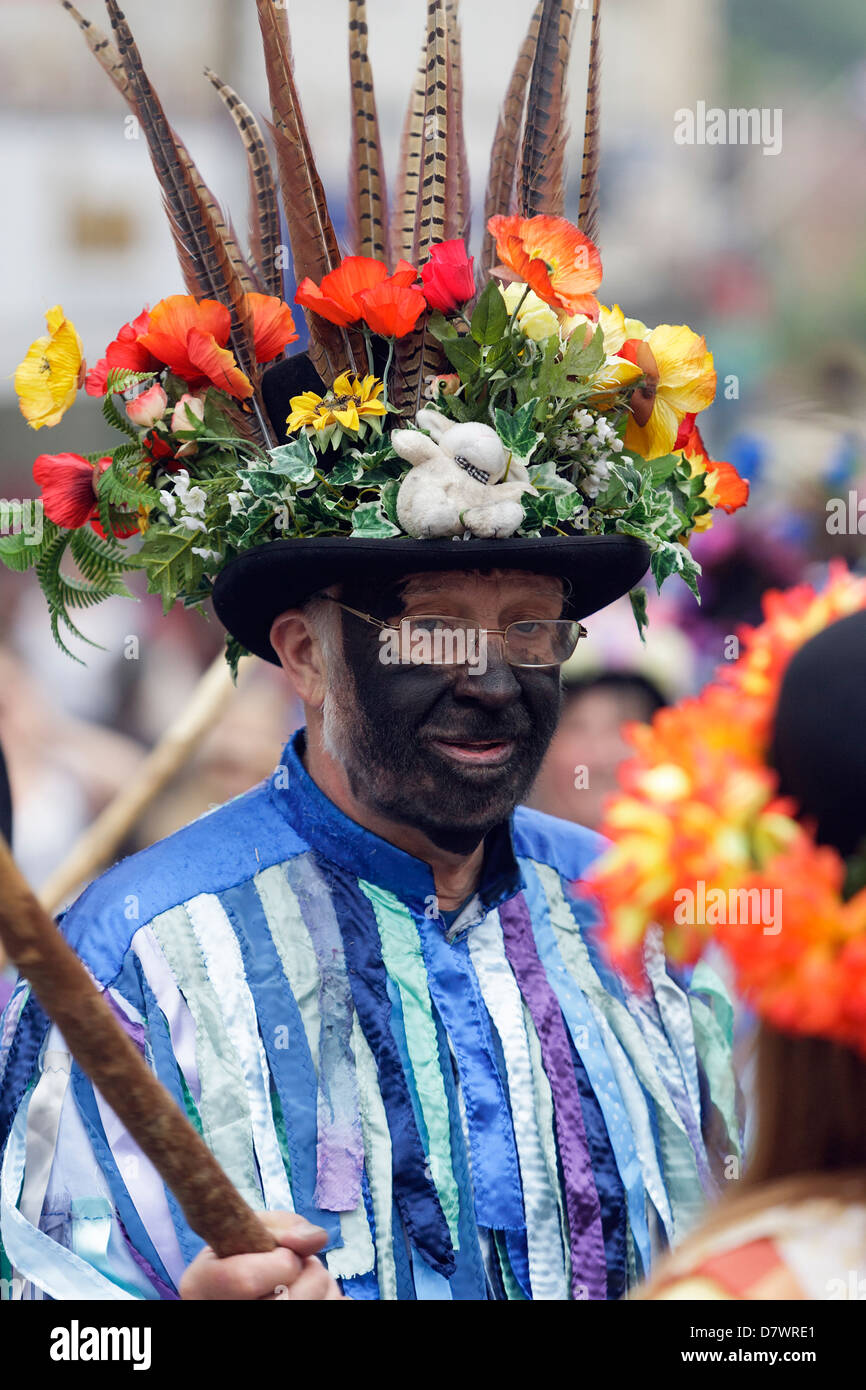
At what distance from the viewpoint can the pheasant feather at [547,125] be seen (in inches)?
120

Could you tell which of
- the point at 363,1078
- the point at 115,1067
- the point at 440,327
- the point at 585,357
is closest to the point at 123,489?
the point at 440,327

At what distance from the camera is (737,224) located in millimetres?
7734

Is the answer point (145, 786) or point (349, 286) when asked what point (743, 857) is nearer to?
point (349, 286)

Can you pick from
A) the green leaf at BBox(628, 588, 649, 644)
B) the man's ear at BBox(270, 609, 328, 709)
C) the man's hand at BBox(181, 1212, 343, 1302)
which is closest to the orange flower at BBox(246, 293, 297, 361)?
the man's ear at BBox(270, 609, 328, 709)

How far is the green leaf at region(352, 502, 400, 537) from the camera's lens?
9.04ft

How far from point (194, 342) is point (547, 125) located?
0.82 meters

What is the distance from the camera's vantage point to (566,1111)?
109 inches

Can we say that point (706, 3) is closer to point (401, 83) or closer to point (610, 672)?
point (401, 83)

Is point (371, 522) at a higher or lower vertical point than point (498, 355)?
lower

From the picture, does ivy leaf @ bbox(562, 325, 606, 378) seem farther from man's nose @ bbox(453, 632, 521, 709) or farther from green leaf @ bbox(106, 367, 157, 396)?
green leaf @ bbox(106, 367, 157, 396)

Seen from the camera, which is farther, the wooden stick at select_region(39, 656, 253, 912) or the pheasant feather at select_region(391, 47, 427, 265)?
the wooden stick at select_region(39, 656, 253, 912)

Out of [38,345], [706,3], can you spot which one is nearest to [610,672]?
[38,345]

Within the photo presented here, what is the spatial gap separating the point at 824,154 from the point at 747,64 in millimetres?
1684

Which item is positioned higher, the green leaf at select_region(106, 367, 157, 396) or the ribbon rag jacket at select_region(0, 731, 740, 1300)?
the green leaf at select_region(106, 367, 157, 396)
